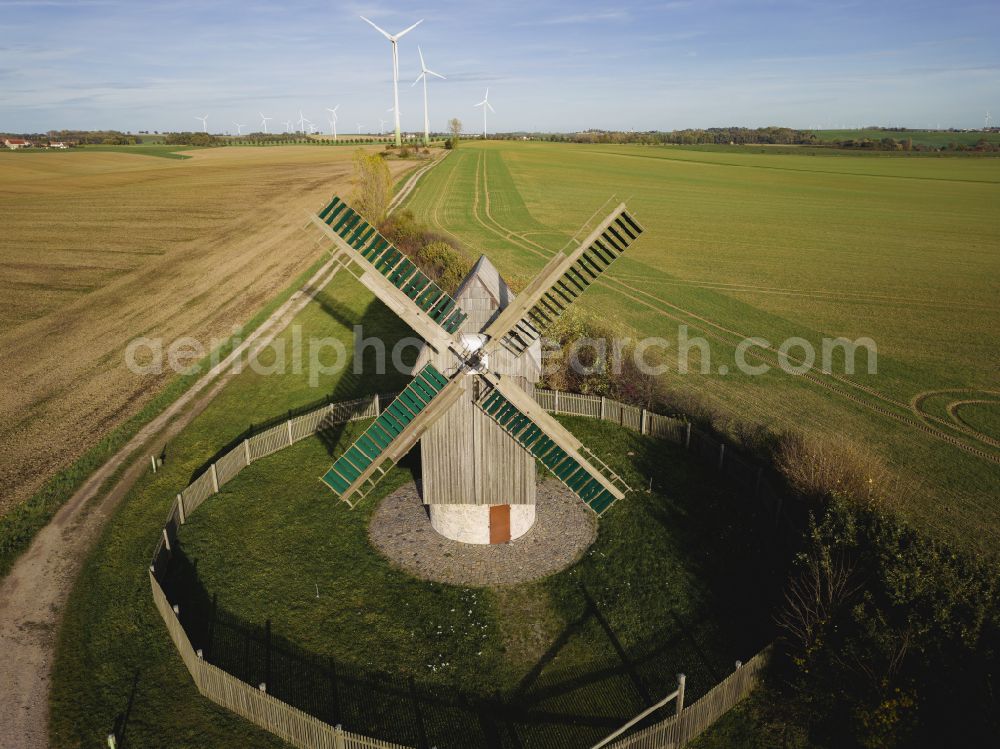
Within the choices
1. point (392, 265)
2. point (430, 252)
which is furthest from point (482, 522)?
point (430, 252)

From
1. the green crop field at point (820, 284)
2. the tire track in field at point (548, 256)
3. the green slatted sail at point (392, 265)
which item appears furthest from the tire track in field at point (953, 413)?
the green slatted sail at point (392, 265)

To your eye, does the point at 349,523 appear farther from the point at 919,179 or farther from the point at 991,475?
the point at 919,179

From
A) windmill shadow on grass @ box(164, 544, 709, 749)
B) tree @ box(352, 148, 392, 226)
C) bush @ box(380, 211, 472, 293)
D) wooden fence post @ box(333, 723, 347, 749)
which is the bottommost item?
windmill shadow on grass @ box(164, 544, 709, 749)

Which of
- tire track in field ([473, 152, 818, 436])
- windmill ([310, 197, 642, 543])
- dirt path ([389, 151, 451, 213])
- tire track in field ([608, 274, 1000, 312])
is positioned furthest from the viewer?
dirt path ([389, 151, 451, 213])

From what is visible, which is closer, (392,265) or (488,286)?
(392,265)

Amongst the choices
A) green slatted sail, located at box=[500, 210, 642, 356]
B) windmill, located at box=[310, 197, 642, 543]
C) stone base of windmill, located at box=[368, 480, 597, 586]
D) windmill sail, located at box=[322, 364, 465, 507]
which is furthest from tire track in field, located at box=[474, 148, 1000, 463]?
windmill sail, located at box=[322, 364, 465, 507]

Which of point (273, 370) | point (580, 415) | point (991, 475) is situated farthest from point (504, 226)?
point (991, 475)

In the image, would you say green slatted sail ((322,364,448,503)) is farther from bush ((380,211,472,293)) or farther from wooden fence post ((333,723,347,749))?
bush ((380,211,472,293))

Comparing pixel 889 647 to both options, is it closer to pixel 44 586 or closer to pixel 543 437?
pixel 543 437

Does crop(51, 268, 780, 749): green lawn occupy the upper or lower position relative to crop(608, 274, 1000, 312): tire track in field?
lower
